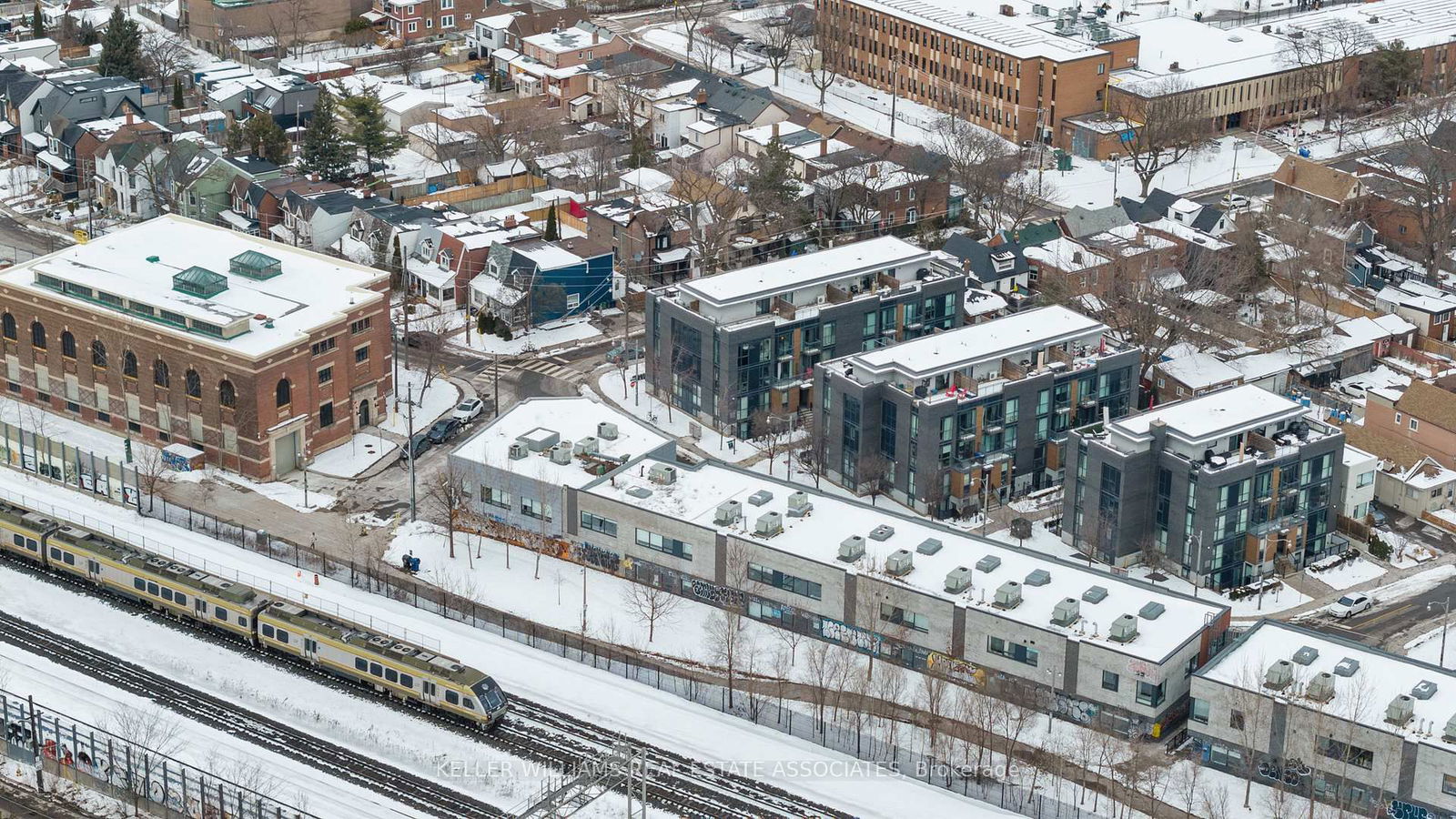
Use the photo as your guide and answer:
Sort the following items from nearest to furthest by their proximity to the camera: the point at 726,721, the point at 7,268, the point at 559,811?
the point at 559,811, the point at 726,721, the point at 7,268

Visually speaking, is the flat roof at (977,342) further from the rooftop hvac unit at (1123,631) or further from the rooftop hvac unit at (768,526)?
the rooftop hvac unit at (1123,631)

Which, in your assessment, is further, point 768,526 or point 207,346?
point 207,346

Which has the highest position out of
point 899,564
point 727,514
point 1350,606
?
point 727,514

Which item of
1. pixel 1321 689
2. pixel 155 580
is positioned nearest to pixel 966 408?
pixel 1321 689

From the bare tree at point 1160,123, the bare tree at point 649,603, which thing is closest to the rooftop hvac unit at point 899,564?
the bare tree at point 649,603

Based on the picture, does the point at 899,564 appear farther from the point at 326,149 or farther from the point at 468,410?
the point at 326,149

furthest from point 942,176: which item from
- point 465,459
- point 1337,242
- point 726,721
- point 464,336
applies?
point 726,721

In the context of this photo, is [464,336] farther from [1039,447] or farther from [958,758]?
[958,758]
